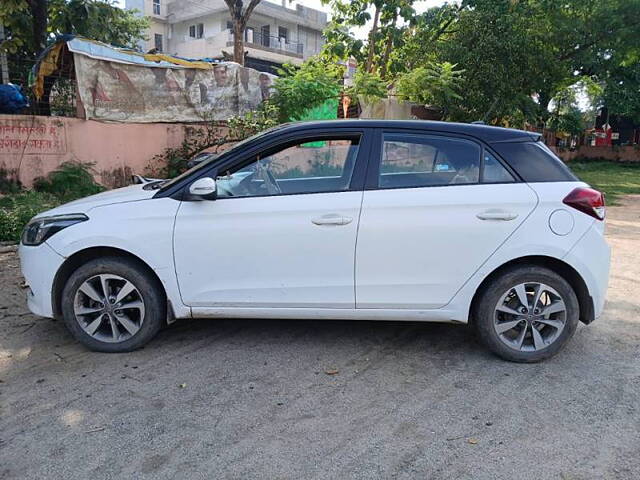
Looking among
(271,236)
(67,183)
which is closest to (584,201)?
(271,236)

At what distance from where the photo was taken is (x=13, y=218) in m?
7.54

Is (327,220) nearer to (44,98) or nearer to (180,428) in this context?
(180,428)

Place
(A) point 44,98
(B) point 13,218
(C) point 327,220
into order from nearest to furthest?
(C) point 327,220 → (B) point 13,218 → (A) point 44,98

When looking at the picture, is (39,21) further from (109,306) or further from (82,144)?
(109,306)

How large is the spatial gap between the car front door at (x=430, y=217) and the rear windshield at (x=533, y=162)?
0.08 metres

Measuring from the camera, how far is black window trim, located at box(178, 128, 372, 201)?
150 inches

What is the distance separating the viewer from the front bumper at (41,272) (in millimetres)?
3818

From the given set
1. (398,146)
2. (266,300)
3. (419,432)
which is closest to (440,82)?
(398,146)

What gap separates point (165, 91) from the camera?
35.9ft

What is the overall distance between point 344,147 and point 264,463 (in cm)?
228

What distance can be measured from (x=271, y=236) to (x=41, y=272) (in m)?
1.71

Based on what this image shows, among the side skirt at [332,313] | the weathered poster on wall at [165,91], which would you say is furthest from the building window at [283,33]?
the side skirt at [332,313]

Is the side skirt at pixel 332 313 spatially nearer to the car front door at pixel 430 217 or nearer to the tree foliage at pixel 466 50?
the car front door at pixel 430 217

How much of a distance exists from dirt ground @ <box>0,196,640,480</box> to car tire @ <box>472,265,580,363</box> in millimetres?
136
